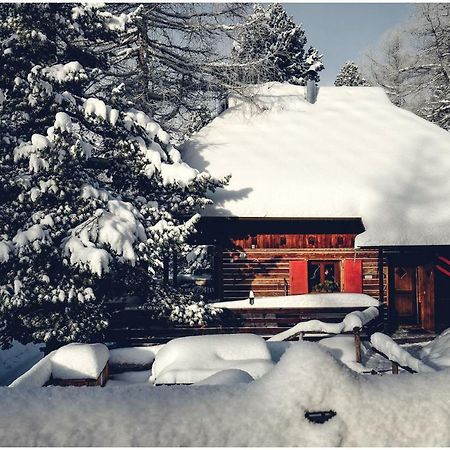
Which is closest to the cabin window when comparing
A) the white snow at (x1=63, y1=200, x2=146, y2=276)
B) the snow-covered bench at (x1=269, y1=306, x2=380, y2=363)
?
the snow-covered bench at (x1=269, y1=306, x2=380, y2=363)

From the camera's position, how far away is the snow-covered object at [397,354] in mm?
6223

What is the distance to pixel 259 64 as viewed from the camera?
16.3m

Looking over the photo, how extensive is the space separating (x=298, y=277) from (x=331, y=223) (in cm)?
220

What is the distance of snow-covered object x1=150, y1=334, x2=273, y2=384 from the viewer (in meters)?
7.06

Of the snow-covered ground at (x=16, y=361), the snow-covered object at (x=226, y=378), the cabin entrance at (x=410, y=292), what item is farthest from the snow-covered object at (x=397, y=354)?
the snow-covered ground at (x=16, y=361)

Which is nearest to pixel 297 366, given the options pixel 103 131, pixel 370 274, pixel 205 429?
pixel 205 429

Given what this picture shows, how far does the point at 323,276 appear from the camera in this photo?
14.3 m

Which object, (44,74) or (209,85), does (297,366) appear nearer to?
(44,74)

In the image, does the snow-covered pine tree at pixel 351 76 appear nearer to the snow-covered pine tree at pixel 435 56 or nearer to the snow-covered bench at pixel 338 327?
the snow-covered pine tree at pixel 435 56

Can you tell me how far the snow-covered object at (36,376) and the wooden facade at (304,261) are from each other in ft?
24.4

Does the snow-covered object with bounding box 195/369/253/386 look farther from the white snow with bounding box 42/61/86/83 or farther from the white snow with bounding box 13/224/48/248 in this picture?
the white snow with bounding box 42/61/86/83

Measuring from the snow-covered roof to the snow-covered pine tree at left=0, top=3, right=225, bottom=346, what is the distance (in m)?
3.25

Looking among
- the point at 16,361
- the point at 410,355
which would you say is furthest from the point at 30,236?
the point at 410,355

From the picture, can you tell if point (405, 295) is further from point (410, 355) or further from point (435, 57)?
point (435, 57)
